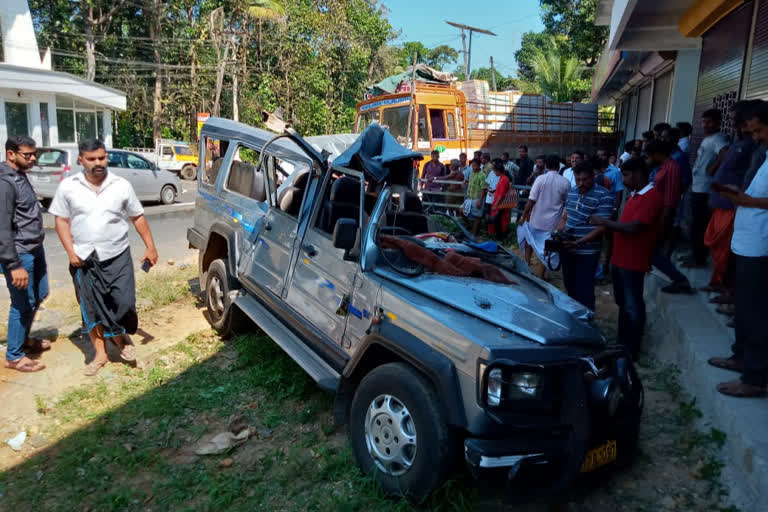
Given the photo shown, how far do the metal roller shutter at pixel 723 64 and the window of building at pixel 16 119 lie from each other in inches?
866

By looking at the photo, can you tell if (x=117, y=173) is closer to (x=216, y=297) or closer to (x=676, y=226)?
(x=216, y=297)

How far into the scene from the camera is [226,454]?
146 inches

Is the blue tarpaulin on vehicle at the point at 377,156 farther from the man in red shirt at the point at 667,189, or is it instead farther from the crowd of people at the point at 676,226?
the man in red shirt at the point at 667,189

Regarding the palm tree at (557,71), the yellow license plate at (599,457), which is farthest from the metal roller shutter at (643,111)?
the yellow license plate at (599,457)

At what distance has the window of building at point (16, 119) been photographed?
21.0 m

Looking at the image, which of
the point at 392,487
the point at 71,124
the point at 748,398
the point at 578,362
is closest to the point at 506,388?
the point at 578,362

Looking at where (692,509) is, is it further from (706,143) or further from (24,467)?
(706,143)

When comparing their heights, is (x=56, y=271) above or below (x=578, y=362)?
below

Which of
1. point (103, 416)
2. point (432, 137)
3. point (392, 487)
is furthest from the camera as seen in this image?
point (432, 137)

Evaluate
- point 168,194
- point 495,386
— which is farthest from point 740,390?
point 168,194

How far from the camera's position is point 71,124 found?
2431 centimetres

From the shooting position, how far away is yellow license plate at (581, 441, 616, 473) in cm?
281

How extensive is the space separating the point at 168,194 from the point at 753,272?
1481 cm

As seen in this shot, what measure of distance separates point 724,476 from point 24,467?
4107 millimetres
